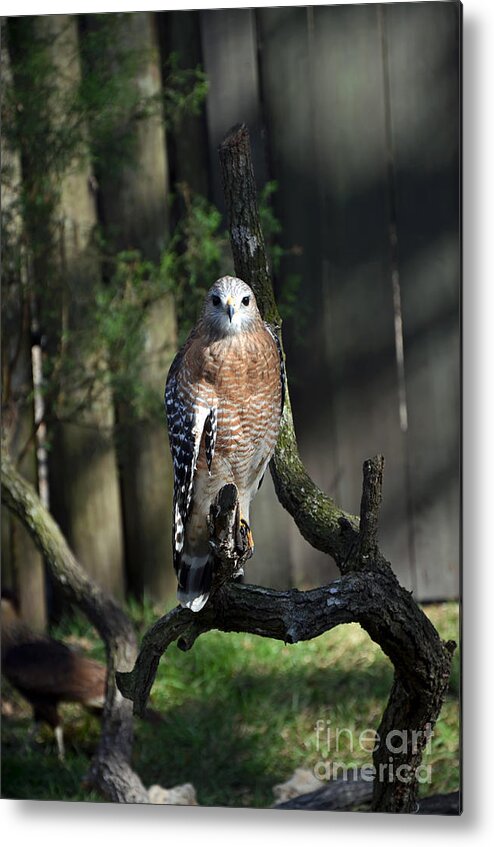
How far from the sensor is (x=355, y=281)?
2207 millimetres

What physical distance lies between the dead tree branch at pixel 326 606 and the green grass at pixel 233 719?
221 mm

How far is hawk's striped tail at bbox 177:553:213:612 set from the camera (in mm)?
1843

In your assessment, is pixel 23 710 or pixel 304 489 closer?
pixel 304 489

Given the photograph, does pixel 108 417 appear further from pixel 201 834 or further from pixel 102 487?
pixel 201 834

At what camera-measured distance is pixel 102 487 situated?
2438 millimetres

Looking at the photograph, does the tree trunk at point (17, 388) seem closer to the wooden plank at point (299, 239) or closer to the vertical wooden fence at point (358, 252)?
the vertical wooden fence at point (358, 252)

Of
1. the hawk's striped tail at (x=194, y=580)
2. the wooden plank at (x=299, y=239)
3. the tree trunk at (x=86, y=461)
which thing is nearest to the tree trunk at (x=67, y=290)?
the tree trunk at (x=86, y=461)

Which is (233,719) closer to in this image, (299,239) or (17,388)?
(17,388)

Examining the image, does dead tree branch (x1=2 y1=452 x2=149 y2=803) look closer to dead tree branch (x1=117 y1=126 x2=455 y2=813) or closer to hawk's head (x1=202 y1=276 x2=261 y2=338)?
dead tree branch (x1=117 y1=126 x2=455 y2=813)

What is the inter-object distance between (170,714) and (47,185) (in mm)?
1139

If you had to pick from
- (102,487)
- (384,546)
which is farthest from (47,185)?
(384,546)

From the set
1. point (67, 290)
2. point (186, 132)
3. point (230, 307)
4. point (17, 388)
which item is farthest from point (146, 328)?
point (230, 307)

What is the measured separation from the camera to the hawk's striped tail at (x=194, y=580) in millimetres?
1843

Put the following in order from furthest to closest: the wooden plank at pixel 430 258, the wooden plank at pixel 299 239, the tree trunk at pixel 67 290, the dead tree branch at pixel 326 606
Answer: the tree trunk at pixel 67 290 → the wooden plank at pixel 299 239 → the wooden plank at pixel 430 258 → the dead tree branch at pixel 326 606
